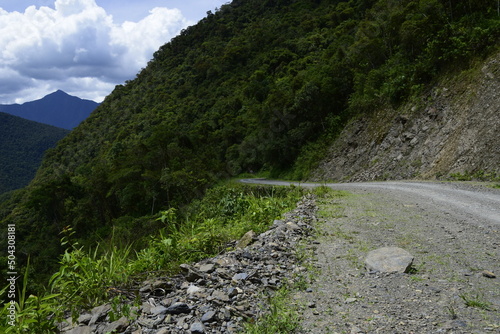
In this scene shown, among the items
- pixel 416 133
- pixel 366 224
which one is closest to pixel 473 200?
pixel 366 224

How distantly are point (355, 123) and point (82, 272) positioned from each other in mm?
29006

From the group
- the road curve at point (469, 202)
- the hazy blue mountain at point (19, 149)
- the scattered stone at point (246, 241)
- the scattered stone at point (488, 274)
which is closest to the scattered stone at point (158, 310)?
the scattered stone at point (246, 241)

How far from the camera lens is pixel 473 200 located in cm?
892

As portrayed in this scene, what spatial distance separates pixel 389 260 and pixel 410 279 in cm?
47

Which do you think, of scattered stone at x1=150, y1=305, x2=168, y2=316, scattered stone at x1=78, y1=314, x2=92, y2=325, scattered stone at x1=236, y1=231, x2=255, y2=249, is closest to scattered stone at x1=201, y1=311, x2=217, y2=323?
scattered stone at x1=150, y1=305, x2=168, y2=316

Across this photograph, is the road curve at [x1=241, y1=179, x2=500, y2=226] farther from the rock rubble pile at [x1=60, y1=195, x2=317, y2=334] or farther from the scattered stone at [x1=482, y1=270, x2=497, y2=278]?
the rock rubble pile at [x1=60, y1=195, x2=317, y2=334]

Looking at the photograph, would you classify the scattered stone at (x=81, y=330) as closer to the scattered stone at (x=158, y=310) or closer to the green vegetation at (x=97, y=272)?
the green vegetation at (x=97, y=272)

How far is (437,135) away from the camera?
18.9 m

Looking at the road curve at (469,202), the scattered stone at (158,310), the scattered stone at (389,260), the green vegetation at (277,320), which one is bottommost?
the road curve at (469,202)

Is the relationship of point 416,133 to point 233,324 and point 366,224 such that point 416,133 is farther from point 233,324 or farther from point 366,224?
point 233,324

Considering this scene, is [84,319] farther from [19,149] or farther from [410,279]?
[19,149]

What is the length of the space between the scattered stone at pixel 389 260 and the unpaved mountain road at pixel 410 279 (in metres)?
0.11

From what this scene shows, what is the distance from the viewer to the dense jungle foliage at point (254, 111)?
23.1 metres

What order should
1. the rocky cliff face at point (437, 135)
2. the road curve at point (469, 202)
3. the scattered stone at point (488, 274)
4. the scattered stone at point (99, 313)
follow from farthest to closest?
the rocky cliff face at point (437, 135) → the road curve at point (469, 202) → the scattered stone at point (488, 274) → the scattered stone at point (99, 313)
